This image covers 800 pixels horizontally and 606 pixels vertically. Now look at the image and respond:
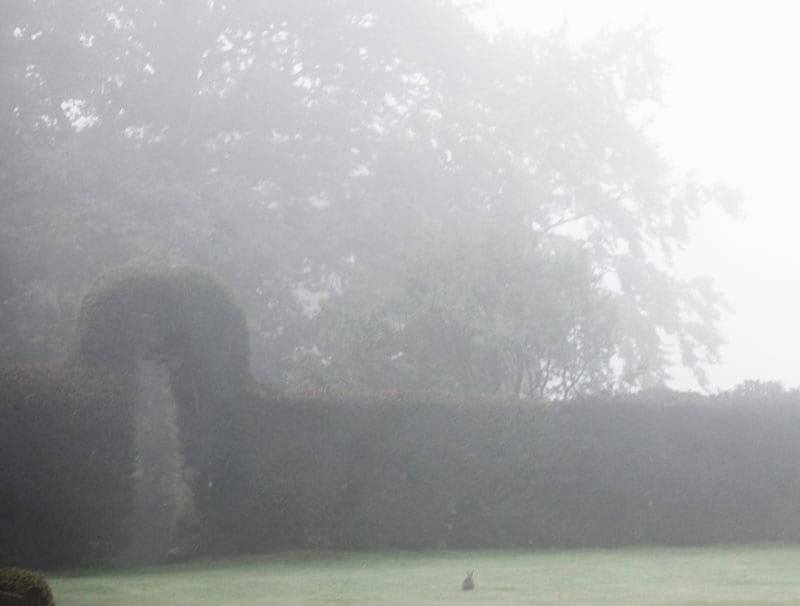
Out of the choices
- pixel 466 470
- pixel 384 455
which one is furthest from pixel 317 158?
pixel 466 470

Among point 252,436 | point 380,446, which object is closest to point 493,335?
point 380,446

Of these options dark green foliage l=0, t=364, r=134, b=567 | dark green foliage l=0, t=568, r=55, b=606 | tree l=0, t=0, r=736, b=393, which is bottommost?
dark green foliage l=0, t=568, r=55, b=606

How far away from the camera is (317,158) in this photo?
33156 millimetres

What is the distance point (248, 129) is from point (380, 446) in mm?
15157

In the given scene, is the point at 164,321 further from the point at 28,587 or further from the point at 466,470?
the point at 28,587

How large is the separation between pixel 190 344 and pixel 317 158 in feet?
45.4

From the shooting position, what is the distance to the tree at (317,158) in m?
28.2

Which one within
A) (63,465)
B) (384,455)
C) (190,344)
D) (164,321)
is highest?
(164,321)

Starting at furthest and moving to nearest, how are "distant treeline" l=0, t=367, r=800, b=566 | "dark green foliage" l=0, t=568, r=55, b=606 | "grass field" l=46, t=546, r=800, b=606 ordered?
"distant treeline" l=0, t=367, r=800, b=566, "grass field" l=46, t=546, r=800, b=606, "dark green foliage" l=0, t=568, r=55, b=606

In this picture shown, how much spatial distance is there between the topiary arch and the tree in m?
5.29

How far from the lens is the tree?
28.2 metres

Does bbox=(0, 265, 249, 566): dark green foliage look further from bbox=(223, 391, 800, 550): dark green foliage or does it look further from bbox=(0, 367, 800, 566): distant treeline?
bbox=(223, 391, 800, 550): dark green foliage

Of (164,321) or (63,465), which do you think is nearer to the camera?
(63,465)

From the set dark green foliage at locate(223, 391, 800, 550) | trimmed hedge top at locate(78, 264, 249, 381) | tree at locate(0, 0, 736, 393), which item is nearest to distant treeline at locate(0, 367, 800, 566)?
dark green foliage at locate(223, 391, 800, 550)
